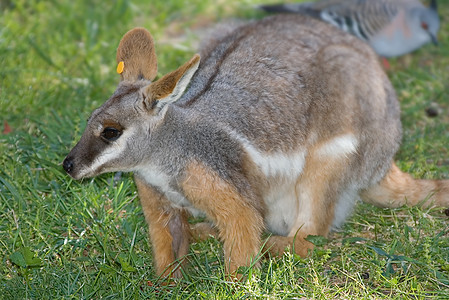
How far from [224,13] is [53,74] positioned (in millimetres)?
2281

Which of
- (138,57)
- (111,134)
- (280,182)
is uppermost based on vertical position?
(138,57)

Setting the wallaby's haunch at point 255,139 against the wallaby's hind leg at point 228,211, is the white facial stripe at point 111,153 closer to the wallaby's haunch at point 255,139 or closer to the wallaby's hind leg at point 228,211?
the wallaby's haunch at point 255,139

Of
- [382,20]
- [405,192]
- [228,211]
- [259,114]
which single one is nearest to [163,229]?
[228,211]

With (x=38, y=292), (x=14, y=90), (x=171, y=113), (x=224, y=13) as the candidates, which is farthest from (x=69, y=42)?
(x=38, y=292)

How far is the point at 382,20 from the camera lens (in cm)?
692

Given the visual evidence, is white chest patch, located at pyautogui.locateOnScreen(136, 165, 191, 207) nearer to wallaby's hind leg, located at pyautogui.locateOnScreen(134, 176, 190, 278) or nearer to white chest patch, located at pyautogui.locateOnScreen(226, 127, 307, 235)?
wallaby's hind leg, located at pyautogui.locateOnScreen(134, 176, 190, 278)

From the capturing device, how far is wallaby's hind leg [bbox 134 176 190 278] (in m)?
3.86

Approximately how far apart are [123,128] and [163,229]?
68 centimetres

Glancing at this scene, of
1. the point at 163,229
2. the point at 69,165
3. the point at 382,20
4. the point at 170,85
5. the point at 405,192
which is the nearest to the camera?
the point at 170,85

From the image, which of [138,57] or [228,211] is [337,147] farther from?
[138,57]

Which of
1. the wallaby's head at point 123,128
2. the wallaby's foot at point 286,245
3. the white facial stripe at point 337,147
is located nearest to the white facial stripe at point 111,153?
the wallaby's head at point 123,128

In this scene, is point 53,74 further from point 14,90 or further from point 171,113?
point 171,113

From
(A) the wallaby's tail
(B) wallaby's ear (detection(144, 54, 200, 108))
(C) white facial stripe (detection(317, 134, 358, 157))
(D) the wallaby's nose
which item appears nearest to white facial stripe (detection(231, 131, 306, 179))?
(C) white facial stripe (detection(317, 134, 358, 157))

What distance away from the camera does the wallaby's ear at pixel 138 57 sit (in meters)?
3.95
